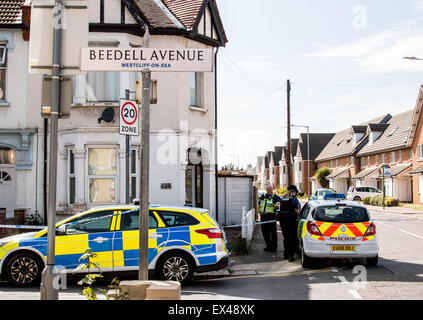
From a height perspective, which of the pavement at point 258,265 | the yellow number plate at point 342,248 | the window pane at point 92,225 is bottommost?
the pavement at point 258,265

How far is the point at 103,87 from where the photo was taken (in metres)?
15.1

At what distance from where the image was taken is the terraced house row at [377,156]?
1741 inches

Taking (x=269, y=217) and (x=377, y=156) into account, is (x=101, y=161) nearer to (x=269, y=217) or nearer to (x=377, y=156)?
(x=269, y=217)

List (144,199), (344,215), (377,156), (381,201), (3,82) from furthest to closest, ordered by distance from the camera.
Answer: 1. (377,156)
2. (381,201)
3. (3,82)
4. (344,215)
5. (144,199)

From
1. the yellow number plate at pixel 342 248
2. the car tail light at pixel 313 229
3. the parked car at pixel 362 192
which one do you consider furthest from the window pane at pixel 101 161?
the parked car at pixel 362 192

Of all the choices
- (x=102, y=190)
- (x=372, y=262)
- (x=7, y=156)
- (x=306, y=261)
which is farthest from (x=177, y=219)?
(x=7, y=156)

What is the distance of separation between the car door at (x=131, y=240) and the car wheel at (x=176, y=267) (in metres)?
0.23

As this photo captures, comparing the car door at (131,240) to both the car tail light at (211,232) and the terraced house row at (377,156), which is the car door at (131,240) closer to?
the car tail light at (211,232)

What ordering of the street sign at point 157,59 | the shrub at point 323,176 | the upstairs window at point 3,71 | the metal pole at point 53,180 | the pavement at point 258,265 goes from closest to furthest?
1. the metal pole at point 53,180
2. the street sign at point 157,59
3. the pavement at point 258,265
4. the upstairs window at point 3,71
5. the shrub at point 323,176

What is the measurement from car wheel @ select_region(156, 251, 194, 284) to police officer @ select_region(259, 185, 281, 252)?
185 inches

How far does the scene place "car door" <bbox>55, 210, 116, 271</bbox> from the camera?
29.1ft

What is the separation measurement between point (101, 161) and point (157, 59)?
32.0 ft

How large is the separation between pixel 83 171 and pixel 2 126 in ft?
10.6
